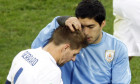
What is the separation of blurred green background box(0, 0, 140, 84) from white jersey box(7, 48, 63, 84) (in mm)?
3180

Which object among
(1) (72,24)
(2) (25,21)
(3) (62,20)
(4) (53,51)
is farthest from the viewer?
(2) (25,21)

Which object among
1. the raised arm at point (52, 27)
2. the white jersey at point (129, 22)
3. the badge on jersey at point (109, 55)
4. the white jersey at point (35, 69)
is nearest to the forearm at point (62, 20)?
the raised arm at point (52, 27)

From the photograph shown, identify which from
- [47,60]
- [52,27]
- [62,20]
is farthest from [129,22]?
[47,60]

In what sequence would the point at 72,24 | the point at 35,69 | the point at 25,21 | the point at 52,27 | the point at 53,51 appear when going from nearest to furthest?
the point at 35,69, the point at 53,51, the point at 72,24, the point at 52,27, the point at 25,21

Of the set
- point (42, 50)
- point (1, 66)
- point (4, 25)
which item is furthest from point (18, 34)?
point (42, 50)

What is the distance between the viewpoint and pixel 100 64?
4.53m

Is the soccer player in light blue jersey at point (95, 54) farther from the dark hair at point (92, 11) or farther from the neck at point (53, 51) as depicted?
the neck at point (53, 51)

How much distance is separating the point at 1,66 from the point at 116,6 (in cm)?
226

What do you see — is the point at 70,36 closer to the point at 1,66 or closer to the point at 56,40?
the point at 56,40

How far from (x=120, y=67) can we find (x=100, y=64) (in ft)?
0.68

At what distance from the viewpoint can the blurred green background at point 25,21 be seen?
24.4ft

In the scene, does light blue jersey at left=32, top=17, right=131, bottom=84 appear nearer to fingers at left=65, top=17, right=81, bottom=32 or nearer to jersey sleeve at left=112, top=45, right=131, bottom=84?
jersey sleeve at left=112, top=45, right=131, bottom=84

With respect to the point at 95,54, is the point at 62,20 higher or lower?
higher

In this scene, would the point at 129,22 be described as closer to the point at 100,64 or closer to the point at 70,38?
the point at 100,64
